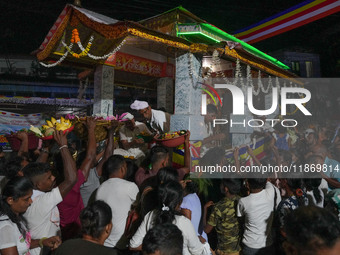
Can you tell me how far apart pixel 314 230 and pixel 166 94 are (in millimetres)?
7995

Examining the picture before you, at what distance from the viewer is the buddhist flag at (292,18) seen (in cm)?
867

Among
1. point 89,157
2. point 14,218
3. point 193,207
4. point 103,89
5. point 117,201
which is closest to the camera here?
point 14,218

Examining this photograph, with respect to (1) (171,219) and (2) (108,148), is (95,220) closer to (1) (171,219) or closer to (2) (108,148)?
(1) (171,219)

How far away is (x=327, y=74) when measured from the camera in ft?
67.2

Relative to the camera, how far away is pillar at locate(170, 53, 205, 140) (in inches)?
241

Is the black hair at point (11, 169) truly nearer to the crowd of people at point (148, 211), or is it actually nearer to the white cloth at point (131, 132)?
the crowd of people at point (148, 211)

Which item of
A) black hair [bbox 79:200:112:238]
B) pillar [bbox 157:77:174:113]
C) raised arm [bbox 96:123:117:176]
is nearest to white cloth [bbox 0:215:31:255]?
black hair [bbox 79:200:112:238]

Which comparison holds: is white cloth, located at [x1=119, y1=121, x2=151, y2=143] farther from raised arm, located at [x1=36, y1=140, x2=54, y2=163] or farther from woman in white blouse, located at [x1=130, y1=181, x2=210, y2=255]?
woman in white blouse, located at [x1=130, y1=181, x2=210, y2=255]

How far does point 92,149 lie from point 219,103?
679cm

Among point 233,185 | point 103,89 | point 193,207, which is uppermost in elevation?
point 103,89

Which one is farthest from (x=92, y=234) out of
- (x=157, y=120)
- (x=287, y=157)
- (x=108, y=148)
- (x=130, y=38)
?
(x=130, y=38)

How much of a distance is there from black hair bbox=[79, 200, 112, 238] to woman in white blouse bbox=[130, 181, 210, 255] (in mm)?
446

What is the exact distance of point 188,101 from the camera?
20.4 feet

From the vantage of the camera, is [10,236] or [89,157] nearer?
[10,236]
